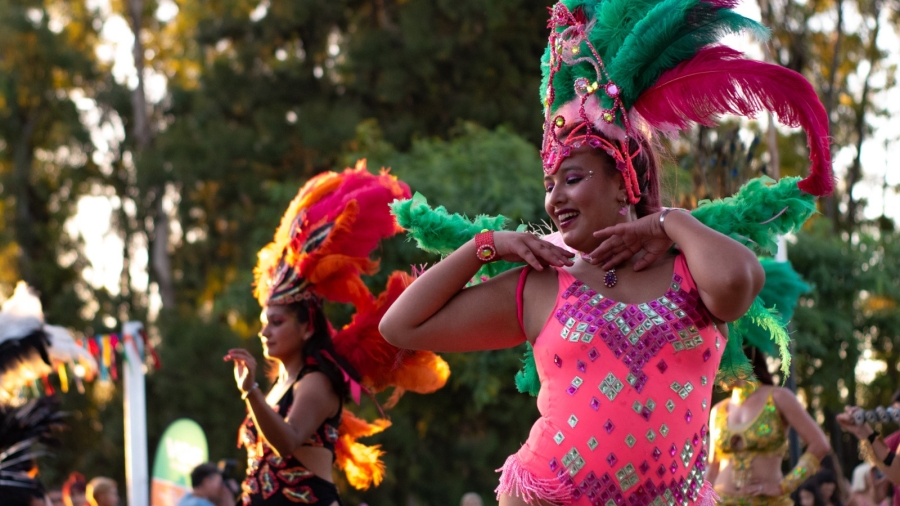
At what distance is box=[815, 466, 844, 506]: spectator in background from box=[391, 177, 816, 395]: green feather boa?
21.0ft

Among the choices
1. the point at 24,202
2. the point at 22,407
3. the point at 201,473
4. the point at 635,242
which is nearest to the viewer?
the point at 635,242

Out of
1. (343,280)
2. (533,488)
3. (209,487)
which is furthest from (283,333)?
(209,487)

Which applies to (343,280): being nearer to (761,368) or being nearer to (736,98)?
(761,368)

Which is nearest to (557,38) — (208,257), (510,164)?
(510,164)

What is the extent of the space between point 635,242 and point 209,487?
582 cm

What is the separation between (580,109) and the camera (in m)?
3.27

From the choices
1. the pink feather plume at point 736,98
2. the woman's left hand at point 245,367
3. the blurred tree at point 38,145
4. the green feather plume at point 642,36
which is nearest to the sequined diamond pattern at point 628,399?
the pink feather plume at point 736,98

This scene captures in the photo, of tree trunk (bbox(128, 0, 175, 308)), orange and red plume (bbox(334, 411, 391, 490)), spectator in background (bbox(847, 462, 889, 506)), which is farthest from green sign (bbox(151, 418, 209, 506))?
tree trunk (bbox(128, 0, 175, 308))

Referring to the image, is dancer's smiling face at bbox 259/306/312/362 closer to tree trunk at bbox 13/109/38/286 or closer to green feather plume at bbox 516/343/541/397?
green feather plume at bbox 516/343/541/397

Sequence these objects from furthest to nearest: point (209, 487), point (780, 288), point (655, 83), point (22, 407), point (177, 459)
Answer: point (177, 459) → point (209, 487) → point (22, 407) → point (780, 288) → point (655, 83)

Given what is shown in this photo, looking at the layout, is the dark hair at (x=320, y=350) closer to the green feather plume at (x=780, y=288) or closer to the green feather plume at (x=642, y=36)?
the green feather plume at (x=780, y=288)

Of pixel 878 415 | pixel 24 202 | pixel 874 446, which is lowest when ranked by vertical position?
pixel 24 202

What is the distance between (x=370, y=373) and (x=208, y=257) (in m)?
18.2

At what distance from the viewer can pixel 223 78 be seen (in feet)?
66.7
